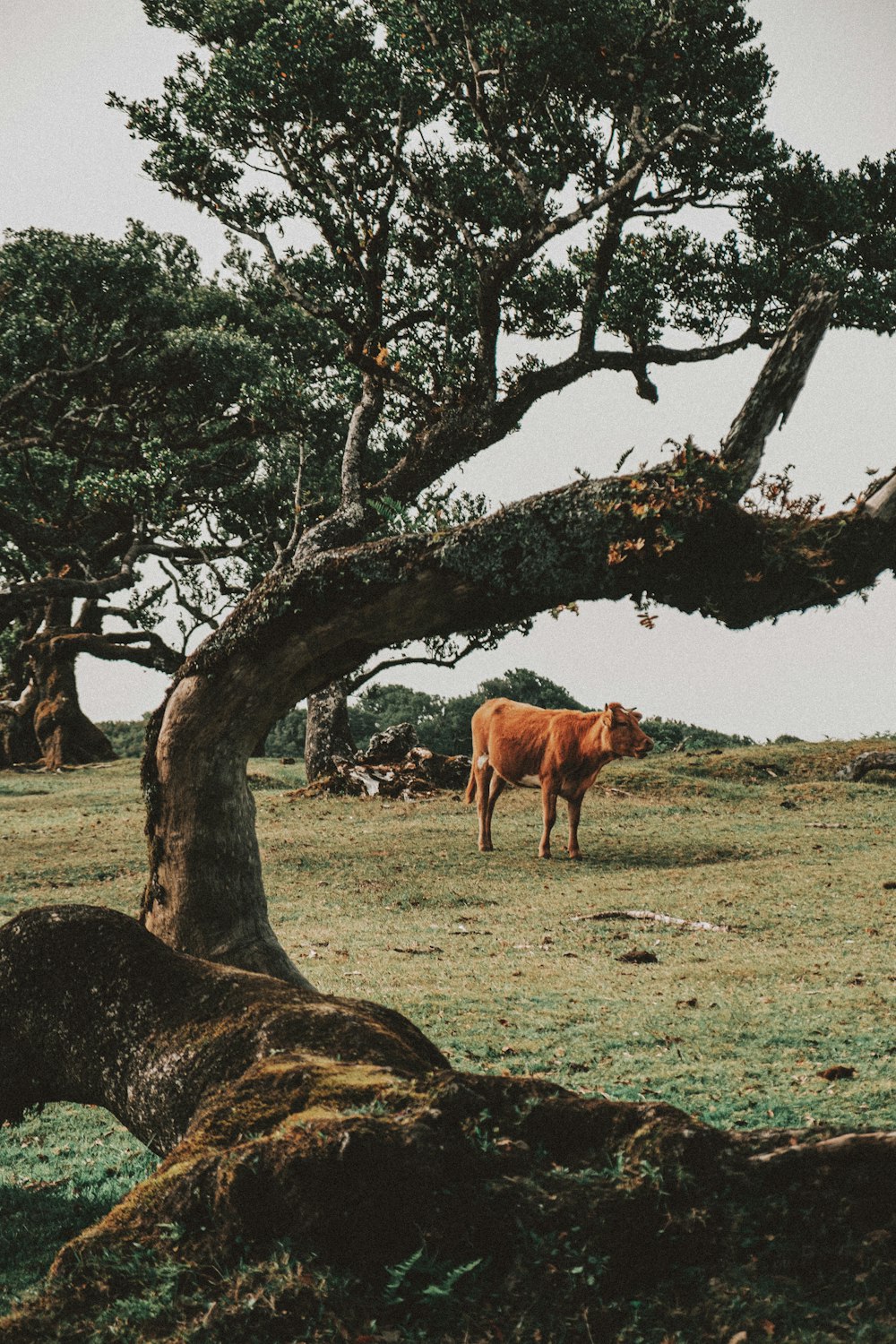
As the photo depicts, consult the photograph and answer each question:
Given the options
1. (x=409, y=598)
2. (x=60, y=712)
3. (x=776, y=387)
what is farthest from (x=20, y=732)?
(x=776, y=387)

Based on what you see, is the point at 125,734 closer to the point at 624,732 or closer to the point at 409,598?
the point at 624,732

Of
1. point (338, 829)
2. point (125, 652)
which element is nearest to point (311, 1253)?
point (338, 829)

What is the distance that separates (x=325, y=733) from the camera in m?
25.8

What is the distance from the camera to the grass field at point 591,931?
696 cm

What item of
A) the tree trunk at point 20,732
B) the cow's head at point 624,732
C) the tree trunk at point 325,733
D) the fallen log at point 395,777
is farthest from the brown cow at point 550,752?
the tree trunk at point 20,732

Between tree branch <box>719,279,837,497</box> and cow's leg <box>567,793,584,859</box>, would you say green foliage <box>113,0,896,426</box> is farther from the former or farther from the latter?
tree branch <box>719,279,837,497</box>

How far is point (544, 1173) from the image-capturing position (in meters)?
3.33

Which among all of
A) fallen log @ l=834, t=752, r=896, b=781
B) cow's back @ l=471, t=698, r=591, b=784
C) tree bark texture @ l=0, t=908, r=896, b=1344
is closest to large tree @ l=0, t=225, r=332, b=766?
cow's back @ l=471, t=698, r=591, b=784

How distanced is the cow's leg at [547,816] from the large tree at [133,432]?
9897 mm

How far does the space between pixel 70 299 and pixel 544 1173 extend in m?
27.2

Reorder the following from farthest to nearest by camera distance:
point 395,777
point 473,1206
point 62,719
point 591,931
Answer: point 62,719 → point 395,777 → point 591,931 → point 473,1206

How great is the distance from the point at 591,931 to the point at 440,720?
26.1m

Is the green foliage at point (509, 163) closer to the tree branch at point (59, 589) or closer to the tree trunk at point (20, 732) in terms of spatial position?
the tree branch at point (59, 589)

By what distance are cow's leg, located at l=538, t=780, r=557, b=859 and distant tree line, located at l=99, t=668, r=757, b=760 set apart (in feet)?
48.4
